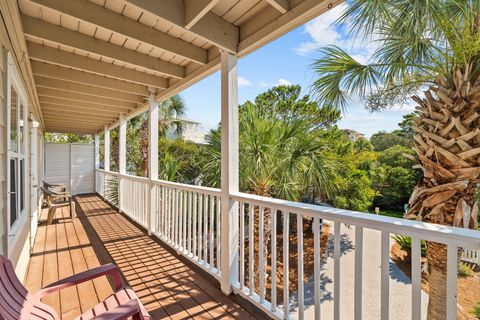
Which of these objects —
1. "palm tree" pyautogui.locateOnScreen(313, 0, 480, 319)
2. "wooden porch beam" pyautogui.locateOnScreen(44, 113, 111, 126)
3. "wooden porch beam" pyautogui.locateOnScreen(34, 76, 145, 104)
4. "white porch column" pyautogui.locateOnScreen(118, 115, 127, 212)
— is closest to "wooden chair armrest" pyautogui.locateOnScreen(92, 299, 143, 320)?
"palm tree" pyautogui.locateOnScreen(313, 0, 480, 319)

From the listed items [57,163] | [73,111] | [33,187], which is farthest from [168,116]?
[33,187]

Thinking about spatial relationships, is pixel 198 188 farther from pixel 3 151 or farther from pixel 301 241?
pixel 3 151

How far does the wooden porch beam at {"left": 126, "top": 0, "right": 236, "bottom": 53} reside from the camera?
2109mm

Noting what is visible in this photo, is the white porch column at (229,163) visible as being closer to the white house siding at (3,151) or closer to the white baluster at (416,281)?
the white baluster at (416,281)

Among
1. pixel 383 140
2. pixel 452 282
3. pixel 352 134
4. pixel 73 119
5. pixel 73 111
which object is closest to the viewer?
pixel 452 282

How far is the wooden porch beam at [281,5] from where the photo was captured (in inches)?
76.5

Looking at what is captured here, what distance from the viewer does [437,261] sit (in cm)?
239

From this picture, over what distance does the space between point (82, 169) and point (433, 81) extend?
11427 mm

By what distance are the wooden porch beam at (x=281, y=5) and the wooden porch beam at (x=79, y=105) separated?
4.69 meters

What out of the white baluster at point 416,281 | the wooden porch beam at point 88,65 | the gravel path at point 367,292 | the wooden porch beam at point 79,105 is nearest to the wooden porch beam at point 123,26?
the wooden porch beam at point 88,65

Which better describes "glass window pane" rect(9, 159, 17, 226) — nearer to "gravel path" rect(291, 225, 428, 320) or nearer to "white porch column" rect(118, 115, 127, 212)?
"white porch column" rect(118, 115, 127, 212)

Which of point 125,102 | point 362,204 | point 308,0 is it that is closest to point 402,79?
point 308,0

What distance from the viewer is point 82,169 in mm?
10258

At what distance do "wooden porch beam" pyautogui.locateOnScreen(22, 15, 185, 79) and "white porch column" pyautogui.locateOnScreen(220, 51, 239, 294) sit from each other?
1.22 meters
